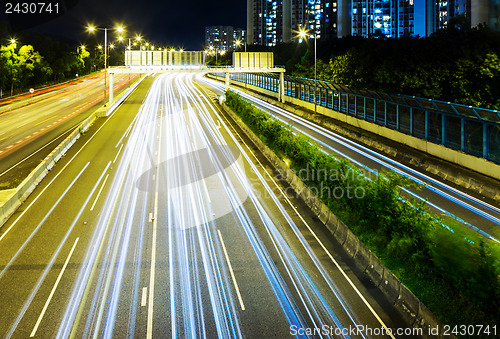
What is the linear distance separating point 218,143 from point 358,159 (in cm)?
1255

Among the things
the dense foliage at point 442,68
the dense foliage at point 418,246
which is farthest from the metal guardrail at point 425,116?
the dense foliage at point 418,246

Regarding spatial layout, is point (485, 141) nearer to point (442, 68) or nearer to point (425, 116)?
point (425, 116)

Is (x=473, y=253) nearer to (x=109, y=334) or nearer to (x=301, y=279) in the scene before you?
(x=301, y=279)

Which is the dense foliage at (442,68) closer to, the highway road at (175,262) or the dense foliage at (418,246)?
the highway road at (175,262)

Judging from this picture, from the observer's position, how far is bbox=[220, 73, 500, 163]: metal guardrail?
24219 mm

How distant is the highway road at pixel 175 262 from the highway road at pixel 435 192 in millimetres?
4671

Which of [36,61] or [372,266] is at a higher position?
[36,61]

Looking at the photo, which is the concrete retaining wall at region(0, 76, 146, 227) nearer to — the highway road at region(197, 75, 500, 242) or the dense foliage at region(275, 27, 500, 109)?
the highway road at region(197, 75, 500, 242)

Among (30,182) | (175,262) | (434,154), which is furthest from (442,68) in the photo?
(30,182)

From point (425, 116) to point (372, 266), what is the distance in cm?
1891

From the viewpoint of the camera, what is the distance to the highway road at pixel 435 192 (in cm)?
1862

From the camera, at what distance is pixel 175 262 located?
1585 centimetres

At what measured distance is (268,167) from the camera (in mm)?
29828

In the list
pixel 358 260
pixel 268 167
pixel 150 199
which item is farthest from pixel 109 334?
pixel 268 167
